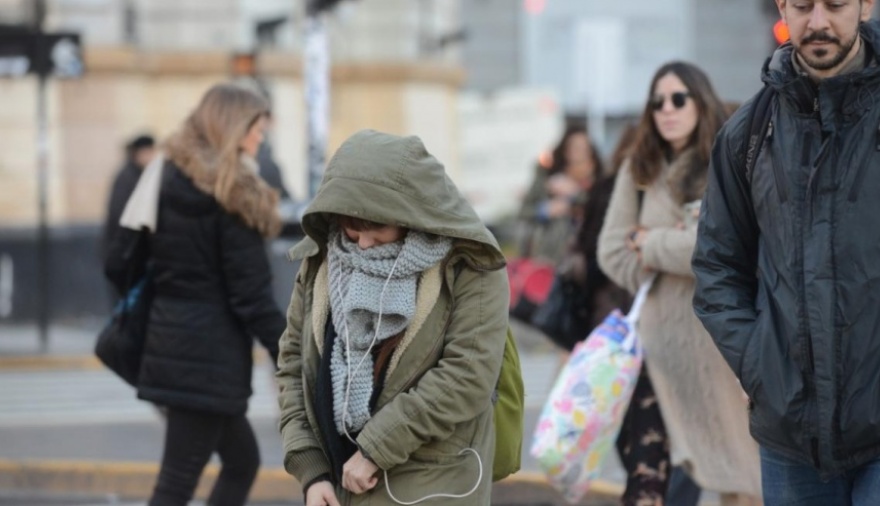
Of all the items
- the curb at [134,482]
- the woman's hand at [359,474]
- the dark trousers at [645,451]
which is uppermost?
the woman's hand at [359,474]

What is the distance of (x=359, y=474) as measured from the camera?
13.0 feet

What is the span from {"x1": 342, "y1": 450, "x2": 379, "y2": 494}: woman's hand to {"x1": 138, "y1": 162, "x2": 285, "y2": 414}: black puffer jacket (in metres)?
1.91

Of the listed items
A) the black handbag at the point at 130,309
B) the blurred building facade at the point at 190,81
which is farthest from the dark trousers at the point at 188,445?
the blurred building facade at the point at 190,81

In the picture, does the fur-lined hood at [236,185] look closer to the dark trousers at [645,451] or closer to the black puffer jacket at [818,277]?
the dark trousers at [645,451]

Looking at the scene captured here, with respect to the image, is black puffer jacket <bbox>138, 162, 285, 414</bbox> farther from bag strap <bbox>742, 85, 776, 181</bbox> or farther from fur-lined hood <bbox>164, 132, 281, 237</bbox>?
bag strap <bbox>742, 85, 776, 181</bbox>

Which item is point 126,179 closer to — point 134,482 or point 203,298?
point 134,482

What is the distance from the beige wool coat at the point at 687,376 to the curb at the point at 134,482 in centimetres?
190

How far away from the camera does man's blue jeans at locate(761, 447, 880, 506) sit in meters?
3.72

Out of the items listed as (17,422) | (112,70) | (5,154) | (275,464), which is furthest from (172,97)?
(275,464)

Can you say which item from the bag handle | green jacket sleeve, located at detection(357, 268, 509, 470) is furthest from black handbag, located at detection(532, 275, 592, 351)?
green jacket sleeve, located at detection(357, 268, 509, 470)

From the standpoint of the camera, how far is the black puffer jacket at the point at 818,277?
3.61m

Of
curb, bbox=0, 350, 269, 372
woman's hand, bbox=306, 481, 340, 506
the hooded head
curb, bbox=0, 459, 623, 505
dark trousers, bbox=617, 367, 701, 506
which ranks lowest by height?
curb, bbox=0, 350, 269, 372

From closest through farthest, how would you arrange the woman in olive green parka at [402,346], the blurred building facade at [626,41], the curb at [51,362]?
the woman in olive green parka at [402,346]
the curb at [51,362]
the blurred building facade at [626,41]

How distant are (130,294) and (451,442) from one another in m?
2.40
